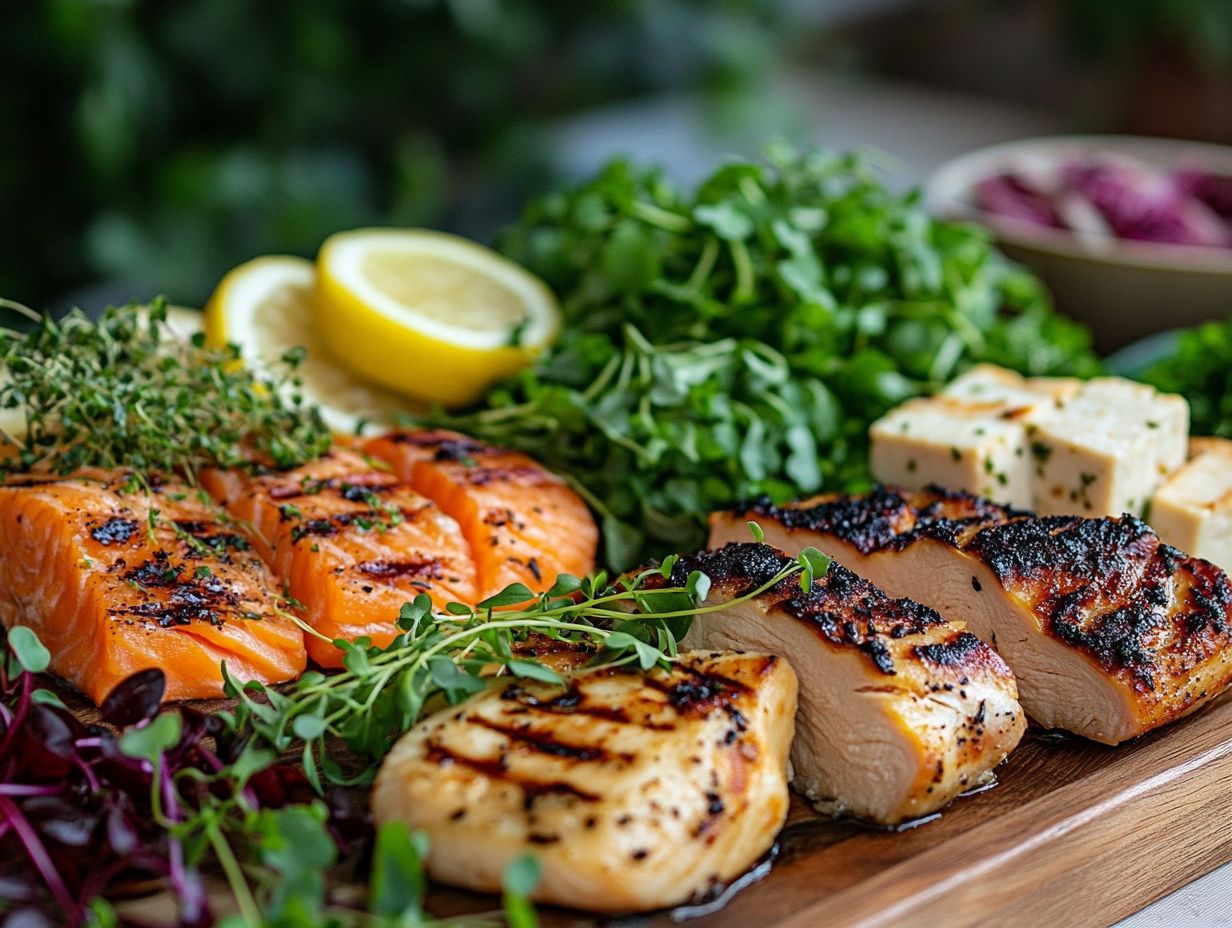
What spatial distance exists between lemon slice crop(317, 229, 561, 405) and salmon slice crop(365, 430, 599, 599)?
264mm

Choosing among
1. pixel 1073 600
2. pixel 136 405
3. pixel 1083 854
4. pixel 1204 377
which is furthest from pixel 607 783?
pixel 1204 377

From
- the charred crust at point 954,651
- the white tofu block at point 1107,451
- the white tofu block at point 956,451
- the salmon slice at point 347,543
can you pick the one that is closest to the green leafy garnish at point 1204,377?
the white tofu block at point 1107,451

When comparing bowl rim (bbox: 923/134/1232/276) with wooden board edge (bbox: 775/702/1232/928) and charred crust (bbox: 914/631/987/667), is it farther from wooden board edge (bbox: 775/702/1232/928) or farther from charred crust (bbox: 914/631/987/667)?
charred crust (bbox: 914/631/987/667)

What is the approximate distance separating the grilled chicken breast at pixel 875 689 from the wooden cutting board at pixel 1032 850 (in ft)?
0.26

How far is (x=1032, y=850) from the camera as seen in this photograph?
2.26 meters

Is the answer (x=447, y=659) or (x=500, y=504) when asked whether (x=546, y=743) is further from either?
(x=500, y=504)

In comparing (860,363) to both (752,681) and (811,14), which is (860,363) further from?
(811,14)

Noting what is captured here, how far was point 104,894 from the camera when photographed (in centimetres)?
213

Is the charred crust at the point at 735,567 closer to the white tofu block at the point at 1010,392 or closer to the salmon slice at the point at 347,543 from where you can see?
the salmon slice at the point at 347,543

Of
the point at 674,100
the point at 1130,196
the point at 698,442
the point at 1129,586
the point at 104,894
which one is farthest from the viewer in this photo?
the point at 674,100

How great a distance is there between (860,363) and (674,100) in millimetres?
4638

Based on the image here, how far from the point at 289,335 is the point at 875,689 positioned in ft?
7.70

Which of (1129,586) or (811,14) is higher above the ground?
(811,14)

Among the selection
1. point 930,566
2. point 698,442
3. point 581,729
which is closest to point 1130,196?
point 698,442
